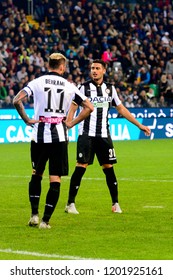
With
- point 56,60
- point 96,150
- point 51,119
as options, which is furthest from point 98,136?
point 56,60

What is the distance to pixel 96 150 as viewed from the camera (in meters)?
13.4

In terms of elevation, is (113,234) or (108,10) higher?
(108,10)

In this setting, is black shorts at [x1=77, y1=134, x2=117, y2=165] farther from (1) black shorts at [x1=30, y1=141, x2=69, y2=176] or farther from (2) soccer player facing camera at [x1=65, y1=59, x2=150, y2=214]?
(1) black shorts at [x1=30, y1=141, x2=69, y2=176]

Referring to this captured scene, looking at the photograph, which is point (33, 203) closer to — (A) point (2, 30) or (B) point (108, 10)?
(A) point (2, 30)

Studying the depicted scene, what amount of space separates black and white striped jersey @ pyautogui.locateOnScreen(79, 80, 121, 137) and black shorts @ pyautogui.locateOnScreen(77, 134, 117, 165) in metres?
0.09

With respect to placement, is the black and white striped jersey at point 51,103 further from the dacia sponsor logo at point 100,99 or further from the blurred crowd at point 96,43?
the blurred crowd at point 96,43

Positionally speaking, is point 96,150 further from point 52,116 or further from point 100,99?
point 52,116

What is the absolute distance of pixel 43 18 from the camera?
37406mm

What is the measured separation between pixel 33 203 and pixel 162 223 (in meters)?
1.70

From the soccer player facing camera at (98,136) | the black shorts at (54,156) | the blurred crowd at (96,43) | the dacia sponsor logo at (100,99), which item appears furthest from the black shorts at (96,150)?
the blurred crowd at (96,43)

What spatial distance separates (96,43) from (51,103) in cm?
2545

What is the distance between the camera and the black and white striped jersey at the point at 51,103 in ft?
37.1
